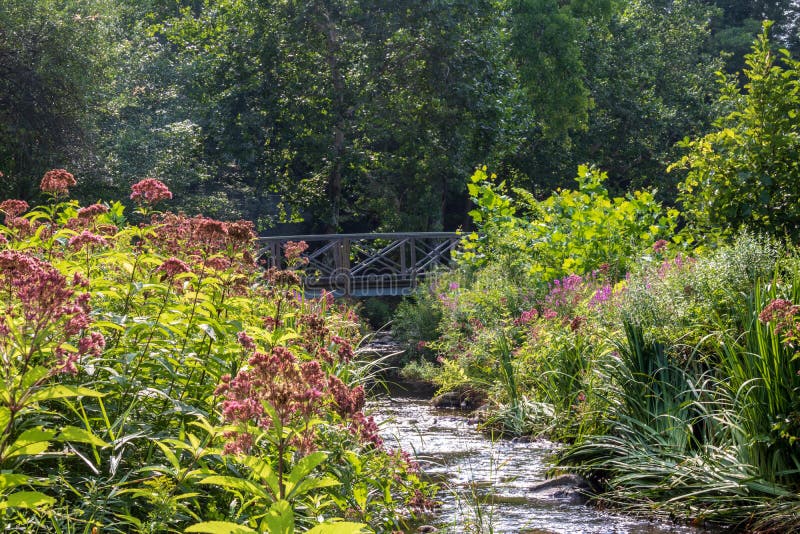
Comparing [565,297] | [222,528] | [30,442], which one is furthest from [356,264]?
[222,528]

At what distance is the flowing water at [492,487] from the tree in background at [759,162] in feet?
9.38

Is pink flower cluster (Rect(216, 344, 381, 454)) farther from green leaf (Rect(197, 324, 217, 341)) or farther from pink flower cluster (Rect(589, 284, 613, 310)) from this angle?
pink flower cluster (Rect(589, 284, 613, 310))

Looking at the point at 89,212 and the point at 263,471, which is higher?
the point at 89,212

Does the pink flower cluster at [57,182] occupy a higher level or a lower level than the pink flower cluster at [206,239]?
higher

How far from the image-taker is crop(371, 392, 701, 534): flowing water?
19.6 feet

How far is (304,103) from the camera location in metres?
23.1

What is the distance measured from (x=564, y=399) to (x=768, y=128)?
3.26m

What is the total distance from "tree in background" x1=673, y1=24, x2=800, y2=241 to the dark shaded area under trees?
1407cm

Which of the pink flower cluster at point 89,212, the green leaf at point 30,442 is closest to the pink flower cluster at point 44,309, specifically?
the green leaf at point 30,442

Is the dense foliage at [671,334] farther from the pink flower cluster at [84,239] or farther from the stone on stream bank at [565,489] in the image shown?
the pink flower cluster at [84,239]

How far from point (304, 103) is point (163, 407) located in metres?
19.9

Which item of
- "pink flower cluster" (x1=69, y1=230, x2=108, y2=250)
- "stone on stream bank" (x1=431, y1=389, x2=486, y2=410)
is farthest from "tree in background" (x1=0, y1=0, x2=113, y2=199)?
"pink flower cluster" (x1=69, y1=230, x2=108, y2=250)

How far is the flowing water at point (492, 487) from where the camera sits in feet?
19.6

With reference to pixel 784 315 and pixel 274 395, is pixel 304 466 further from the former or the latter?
pixel 784 315
